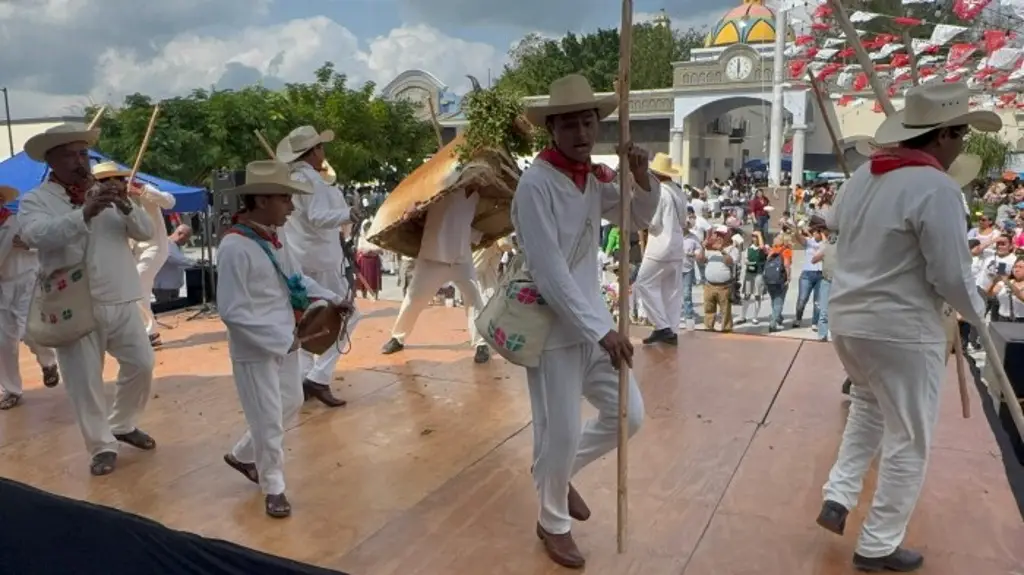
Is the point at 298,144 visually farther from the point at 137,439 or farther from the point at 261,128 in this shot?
the point at 261,128

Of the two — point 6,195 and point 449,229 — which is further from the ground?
point 6,195

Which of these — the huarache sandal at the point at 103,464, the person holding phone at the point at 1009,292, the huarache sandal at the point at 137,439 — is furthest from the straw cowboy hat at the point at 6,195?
the person holding phone at the point at 1009,292

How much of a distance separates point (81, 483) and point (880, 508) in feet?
12.2

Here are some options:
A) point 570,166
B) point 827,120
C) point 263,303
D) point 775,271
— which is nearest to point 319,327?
point 263,303

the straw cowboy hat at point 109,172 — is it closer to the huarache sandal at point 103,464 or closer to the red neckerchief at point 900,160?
the huarache sandal at point 103,464

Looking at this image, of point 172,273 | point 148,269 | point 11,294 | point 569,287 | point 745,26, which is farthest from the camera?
point 745,26

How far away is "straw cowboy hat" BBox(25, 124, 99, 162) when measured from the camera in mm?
4094

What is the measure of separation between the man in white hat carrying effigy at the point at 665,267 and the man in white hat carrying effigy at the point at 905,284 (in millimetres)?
3578

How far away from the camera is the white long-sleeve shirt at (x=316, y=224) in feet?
17.1

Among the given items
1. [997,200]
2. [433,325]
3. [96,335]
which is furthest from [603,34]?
[96,335]

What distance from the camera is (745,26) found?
146 feet

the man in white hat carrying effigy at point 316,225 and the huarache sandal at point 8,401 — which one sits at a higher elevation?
the man in white hat carrying effigy at point 316,225

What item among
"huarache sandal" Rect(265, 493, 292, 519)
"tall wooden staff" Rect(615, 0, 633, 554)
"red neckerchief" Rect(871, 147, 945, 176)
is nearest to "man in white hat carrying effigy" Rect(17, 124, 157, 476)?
"huarache sandal" Rect(265, 493, 292, 519)

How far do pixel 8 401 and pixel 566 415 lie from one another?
14.4 feet
